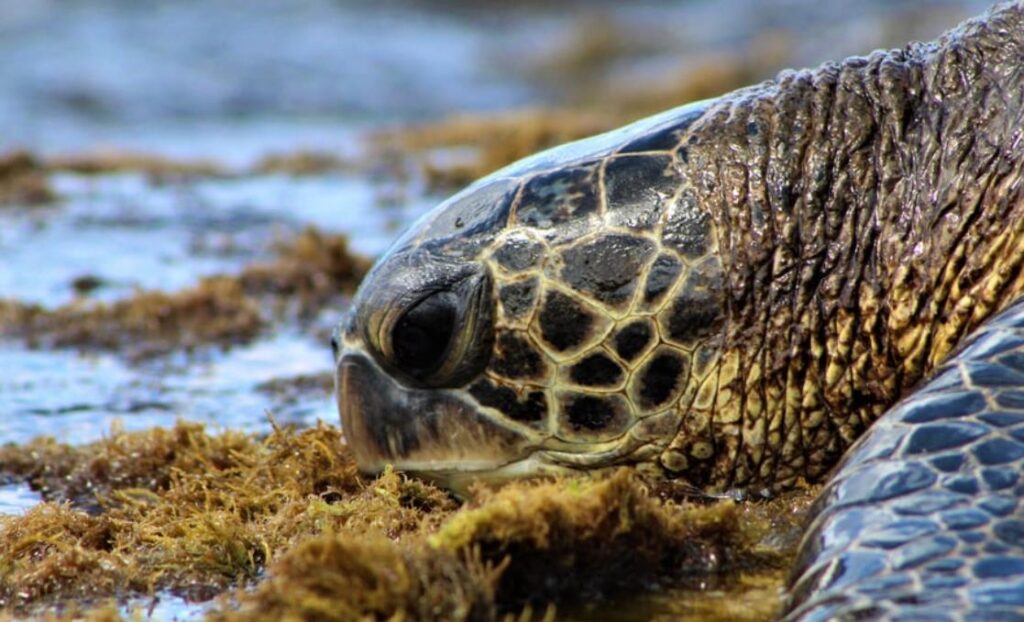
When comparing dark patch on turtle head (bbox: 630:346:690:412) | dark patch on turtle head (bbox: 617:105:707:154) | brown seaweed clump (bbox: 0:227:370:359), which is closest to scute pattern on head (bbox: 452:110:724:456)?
dark patch on turtle head (bbox: 630:346:690:412)

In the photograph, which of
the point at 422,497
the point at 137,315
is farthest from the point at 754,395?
the point at 137,315

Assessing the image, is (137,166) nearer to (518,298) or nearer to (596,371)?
(518,298)

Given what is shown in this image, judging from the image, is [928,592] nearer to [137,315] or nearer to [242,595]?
[242,595]

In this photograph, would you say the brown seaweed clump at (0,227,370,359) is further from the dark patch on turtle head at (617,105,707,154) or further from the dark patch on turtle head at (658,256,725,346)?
the dark patch on turtle head at (658,256,725,346)

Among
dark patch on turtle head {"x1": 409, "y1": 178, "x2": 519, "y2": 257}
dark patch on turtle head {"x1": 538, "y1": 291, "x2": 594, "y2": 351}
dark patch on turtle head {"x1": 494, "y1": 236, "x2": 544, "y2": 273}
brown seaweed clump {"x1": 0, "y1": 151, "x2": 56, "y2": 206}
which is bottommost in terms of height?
dark patch on turtle head {"x1": 538, "y1": 291, "x2": 594, "y2": 351}

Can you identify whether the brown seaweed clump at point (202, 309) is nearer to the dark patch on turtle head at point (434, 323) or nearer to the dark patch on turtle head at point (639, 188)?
the dark patch on turtle head at point (434, 323)

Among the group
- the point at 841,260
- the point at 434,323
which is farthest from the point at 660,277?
the point at 434,323

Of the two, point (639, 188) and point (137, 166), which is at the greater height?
point (137, 166)

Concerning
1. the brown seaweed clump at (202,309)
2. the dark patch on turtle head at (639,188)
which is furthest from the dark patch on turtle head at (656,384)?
the brown seaweed clump at (202,309)
